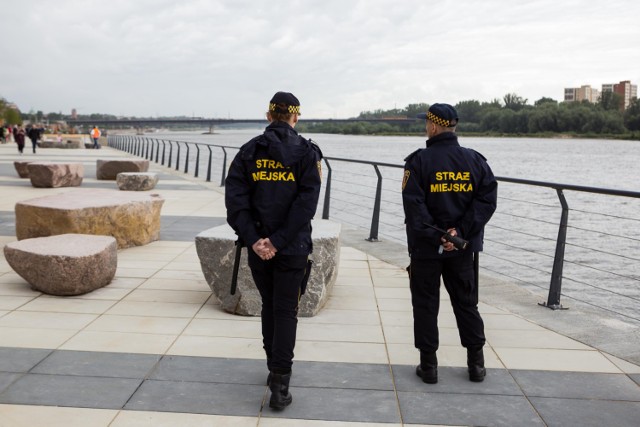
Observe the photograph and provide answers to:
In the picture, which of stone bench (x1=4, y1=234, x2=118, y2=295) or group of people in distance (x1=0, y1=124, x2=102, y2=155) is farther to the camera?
group of people in distance (x1=0, y1=124, x2=102, y2=155)

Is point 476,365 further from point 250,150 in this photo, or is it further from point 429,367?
point 250,150

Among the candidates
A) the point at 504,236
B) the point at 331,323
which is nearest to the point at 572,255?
the point at 504,236

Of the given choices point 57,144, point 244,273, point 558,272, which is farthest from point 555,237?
point 57,144

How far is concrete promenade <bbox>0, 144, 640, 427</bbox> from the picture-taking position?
366 centimetres

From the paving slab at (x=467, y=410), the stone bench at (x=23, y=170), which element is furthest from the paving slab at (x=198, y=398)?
the stone bench at (x=23, y=170)

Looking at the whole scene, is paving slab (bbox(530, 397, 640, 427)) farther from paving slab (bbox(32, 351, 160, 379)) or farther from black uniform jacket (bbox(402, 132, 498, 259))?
paving slab (bbox(32, 351, 160, 379))

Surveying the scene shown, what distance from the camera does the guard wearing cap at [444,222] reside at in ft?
13.3

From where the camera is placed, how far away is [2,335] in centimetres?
491

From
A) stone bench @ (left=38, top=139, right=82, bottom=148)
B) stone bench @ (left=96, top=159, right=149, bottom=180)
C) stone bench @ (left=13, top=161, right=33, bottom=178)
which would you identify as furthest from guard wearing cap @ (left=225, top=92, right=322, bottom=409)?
stone bench @ (left=38, top=139, right=82, bottom=148)

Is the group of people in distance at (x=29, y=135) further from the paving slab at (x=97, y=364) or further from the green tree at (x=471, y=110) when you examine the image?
the green tree at (x=471, y=110)

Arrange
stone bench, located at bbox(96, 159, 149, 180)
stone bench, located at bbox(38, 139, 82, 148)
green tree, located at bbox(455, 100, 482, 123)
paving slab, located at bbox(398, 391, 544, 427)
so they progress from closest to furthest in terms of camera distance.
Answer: paving slab, located at bbox(398, 391, 544, 427)
stone bench, located at bbox(96, 159, 149, 180)
stone bench, located at bbox(38, 139, 82, 148)
green tree, located at bbox(455, 100, 482, 123)

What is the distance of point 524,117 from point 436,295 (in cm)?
10641

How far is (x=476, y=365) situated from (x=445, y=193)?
1.00 m

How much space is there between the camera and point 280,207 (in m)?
3.78
